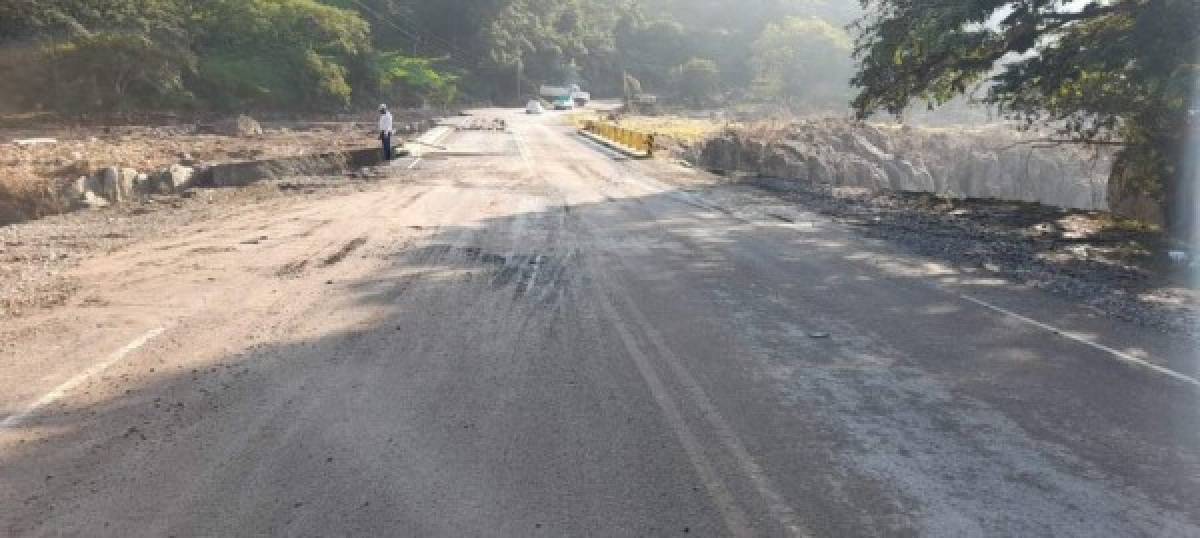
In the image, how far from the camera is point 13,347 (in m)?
7.17

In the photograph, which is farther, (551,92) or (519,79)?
(551,92)

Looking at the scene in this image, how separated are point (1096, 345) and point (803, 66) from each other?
135m

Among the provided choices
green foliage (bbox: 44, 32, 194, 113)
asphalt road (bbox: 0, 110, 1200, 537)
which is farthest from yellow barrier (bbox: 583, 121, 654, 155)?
green foliage (bbox: 44, 32, 194, 113)

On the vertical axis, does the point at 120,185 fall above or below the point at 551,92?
below

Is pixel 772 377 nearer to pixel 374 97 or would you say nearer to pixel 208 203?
pixel 208 203

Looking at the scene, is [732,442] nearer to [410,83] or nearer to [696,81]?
[410,83]

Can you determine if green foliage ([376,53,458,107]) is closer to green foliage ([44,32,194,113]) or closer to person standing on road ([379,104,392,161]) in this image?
green foliage ([44,32,194,113])

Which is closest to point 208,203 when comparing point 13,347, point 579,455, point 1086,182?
point 13,347

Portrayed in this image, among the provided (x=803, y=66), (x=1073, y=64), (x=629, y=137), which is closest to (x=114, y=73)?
(x=629, y=137)

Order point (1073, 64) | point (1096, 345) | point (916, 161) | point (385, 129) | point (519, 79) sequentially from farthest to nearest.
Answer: point (519, 79), point (916, 161), point (385, 129), point (1073, 64), point (1096, 345)

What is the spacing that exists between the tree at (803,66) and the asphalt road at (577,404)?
121 metres

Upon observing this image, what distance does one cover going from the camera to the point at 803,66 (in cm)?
13525

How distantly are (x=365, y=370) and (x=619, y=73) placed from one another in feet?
415

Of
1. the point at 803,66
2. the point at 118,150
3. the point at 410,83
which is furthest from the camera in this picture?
the point at 803,66
